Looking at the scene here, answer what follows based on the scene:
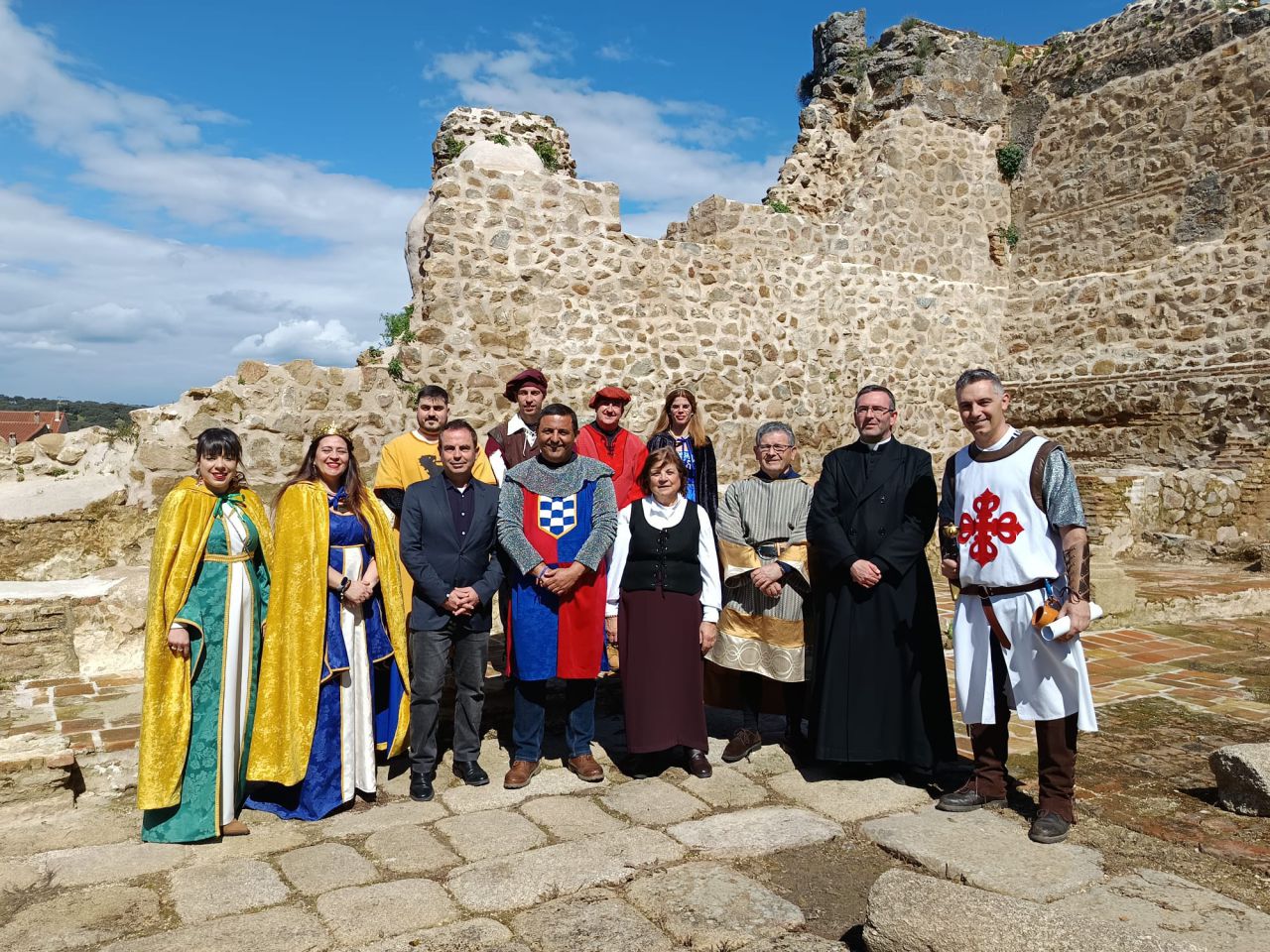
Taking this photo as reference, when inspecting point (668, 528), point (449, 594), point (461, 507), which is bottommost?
point (449, 594)

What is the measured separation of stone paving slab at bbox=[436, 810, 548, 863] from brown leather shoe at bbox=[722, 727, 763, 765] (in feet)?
3.76

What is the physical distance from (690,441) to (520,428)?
1012 millimetres

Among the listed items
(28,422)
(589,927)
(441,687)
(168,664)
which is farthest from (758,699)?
(28,422)

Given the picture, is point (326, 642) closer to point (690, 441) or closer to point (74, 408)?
point (690, 441)

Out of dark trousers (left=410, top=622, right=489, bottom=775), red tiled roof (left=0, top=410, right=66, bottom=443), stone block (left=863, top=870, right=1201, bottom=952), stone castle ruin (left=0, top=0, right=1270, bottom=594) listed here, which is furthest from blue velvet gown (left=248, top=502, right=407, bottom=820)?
red tiled roof (left=0, top=410, right=66, bottom=443)

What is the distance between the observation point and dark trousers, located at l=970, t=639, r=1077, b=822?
3.63 metres

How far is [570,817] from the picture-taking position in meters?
3.85

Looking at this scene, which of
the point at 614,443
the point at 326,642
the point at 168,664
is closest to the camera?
the point at 168,664

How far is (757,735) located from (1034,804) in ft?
4.17

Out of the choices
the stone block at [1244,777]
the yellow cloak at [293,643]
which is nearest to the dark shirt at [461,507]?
the yellow cloak at [293,643]

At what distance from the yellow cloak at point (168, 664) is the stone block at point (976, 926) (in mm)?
2499

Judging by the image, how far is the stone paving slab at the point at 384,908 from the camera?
114 inches

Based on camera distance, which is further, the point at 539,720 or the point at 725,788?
the point at 539,720

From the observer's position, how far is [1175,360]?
37.8 feet
